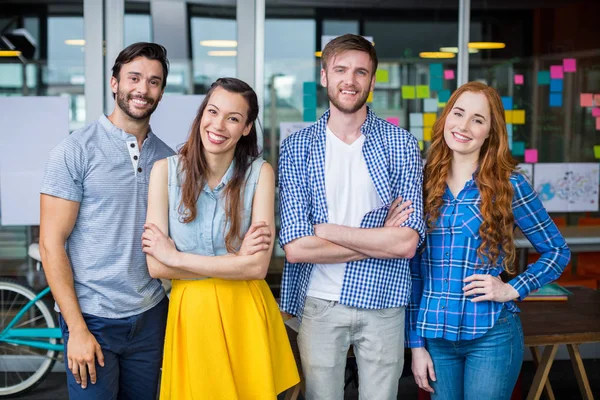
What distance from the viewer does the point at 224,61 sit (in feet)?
15.7

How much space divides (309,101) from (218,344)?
3.07 meters

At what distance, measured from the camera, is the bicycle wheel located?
15.5 feet

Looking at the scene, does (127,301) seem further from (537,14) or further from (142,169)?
(537,14)

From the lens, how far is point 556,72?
5.58 meters

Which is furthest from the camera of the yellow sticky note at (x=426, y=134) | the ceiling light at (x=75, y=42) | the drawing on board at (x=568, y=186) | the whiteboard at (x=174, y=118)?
the drawing on board at (x=568, y=186)

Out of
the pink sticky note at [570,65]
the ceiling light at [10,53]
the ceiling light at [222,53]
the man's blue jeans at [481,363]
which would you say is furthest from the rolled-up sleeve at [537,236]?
the ceiling light at [10,53]

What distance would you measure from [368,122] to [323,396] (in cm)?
104

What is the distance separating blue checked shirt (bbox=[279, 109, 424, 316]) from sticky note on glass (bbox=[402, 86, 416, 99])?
2766 millimetres

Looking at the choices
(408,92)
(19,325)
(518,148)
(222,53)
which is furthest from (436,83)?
(19,325)

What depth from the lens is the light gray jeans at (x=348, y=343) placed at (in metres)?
2.54

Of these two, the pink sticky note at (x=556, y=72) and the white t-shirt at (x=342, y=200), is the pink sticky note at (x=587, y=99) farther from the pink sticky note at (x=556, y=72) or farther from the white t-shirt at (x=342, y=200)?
the white t-shirt at (x=342, y=200)

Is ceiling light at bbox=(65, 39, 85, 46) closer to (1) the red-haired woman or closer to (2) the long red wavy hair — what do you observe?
(1) the red-haired woman

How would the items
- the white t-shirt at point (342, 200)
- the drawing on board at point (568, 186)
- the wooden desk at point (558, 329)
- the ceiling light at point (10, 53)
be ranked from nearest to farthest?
the white t-shirt at point (342, 200), the wooden desk at point (558, 329), the ceiling light at point (10, 53), the drawing on board at point (568, 186)

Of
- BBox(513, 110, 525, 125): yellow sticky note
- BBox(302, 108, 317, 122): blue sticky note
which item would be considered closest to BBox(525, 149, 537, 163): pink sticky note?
BBox(513, 110, 525, 125): yellow sticky note
